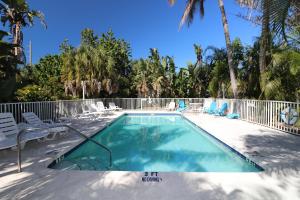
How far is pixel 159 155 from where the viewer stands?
276 inches

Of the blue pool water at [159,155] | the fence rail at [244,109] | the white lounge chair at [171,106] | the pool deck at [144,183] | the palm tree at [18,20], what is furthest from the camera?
the white lounge chair at [171,106]

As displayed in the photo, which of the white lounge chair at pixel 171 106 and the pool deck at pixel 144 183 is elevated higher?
the white lounge chair at pixel 171 106

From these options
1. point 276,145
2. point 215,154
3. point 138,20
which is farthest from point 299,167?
point 138,20

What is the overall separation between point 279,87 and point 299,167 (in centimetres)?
653

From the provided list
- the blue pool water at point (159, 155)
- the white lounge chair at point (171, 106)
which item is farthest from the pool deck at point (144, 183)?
the white lounge chair at point (171, 106)

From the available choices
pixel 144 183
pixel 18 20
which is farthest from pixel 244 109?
pixel 18 20

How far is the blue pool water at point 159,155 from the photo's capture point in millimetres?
5609

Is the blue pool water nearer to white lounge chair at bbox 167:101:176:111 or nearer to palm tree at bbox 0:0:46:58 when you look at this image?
white lounge chair at bbox 167:101:176:111

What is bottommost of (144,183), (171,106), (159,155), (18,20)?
(159,155)

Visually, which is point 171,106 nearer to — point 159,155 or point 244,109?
point 244,109

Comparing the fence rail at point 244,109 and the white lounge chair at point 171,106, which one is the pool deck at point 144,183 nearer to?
the fence rail at point 244,109

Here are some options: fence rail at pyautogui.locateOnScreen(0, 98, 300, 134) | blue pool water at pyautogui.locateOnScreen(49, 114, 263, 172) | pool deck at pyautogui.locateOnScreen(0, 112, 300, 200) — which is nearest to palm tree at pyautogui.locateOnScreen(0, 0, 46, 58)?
fence rail at pyautogui.locateOnScreen(0, 98, 300, 134)

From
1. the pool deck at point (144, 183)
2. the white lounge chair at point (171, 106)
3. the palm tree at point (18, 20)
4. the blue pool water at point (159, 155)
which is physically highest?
the palm tree at point (18, 20)

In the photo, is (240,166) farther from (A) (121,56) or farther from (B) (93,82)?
(A) (121,56)
